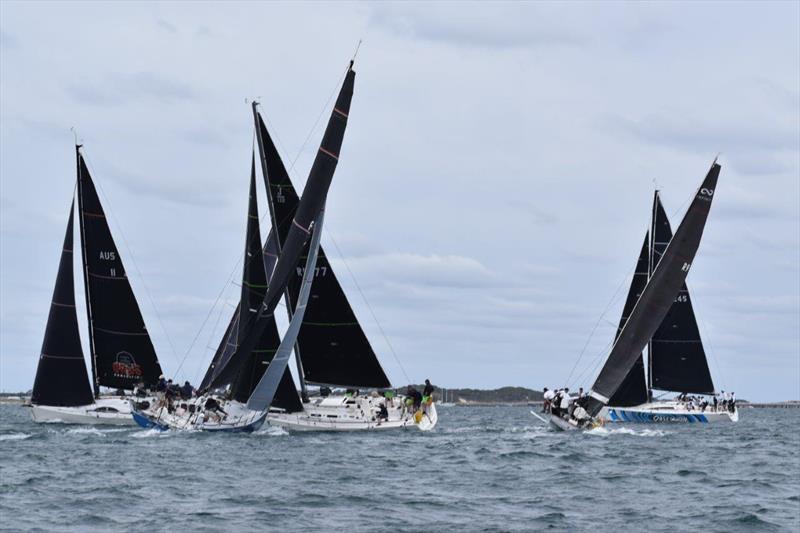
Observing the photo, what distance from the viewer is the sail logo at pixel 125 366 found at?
66.1 metres

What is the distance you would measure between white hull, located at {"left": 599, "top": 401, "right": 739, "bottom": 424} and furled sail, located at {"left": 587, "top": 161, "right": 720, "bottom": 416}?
1325 centimetres

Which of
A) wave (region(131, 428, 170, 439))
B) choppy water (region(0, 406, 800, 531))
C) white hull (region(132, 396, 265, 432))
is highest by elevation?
white hull (region(132, 396, 265, 432))

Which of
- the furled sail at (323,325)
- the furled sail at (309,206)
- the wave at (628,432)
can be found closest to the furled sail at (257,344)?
the furled sail at (309,206)

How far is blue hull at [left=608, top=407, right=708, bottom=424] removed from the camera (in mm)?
75613

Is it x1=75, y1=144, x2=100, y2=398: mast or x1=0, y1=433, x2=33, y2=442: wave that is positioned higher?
x1=75, y1=144, x2=100, y2=398: mast

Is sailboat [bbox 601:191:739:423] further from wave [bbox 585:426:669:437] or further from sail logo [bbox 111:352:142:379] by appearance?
sail logo [bbox 111:352:142:379]

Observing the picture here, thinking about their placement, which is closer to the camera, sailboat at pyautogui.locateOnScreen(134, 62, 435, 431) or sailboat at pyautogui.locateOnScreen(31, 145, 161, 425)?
sailboat at pyautogui.locateOnScreen(134, 62, 435, 431)

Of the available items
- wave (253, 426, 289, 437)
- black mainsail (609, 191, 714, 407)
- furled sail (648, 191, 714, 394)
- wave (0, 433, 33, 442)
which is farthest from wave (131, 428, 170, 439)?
furled sail (648, 191, 714, 394)

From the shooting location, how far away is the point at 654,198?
7694cm

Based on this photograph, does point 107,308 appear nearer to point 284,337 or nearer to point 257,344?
point 257,344

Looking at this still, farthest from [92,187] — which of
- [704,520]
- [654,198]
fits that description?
[704,520]

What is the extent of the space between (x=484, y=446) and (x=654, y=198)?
29378mm

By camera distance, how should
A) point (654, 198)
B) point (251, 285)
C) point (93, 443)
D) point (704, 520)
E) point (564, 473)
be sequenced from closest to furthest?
point (704, 520)
point (564, 473)
point (93, 443)
point (251, 285)
point (654, 198)

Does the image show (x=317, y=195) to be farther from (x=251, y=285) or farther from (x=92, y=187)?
(x=92, y=187)
